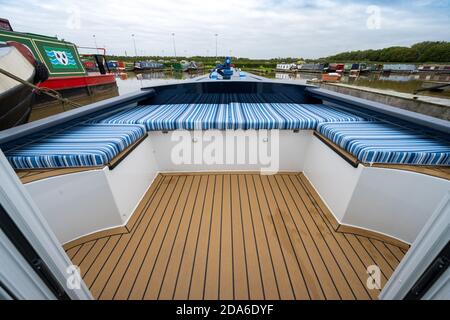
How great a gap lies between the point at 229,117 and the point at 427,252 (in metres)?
2.24

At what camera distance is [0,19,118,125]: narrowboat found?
22.5 ft

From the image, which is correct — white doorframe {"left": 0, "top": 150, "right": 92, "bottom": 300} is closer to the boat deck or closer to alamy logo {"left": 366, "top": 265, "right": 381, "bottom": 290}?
the boat deck

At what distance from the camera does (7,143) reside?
1.58m

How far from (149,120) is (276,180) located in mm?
1950

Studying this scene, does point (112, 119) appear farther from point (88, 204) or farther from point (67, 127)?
point (88, 204)

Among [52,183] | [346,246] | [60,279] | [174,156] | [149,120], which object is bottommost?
[346,246]

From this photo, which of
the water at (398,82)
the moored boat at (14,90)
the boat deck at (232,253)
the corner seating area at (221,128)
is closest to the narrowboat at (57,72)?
the moored boat at (14,90)

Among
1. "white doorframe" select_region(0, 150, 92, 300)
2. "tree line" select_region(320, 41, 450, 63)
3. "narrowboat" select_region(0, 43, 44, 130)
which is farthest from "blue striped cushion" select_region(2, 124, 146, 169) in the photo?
"tree line" select_region(320, 41, 450, 63)

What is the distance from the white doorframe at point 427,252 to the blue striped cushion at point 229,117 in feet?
5.84

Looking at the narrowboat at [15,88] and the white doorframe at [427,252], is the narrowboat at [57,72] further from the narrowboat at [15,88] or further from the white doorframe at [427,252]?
the white doorframe at [427,252]

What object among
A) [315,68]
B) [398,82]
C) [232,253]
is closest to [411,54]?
[315,68]

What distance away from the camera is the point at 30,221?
794mm

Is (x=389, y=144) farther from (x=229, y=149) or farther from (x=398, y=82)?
(x=398, y=82)
